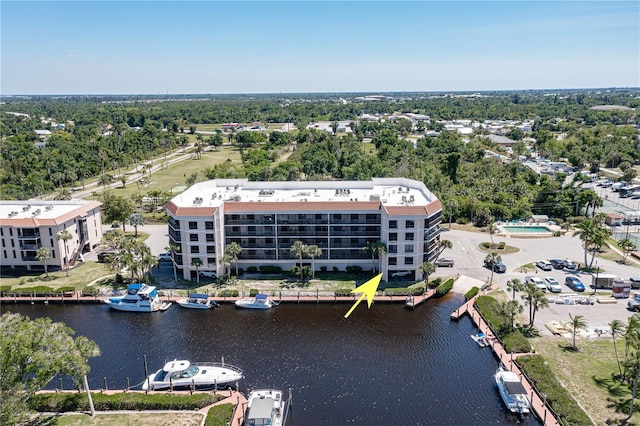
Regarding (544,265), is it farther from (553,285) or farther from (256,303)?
(256,303)

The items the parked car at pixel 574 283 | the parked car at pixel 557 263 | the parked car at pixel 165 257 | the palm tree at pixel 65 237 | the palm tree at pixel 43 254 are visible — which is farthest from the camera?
the parked car at pixel 165 257

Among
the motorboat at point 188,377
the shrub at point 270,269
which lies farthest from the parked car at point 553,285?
the motorboat at point 188,377

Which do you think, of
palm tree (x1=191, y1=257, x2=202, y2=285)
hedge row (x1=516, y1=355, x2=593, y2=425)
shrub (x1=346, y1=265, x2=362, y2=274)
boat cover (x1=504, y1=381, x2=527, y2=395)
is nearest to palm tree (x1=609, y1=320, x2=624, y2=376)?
hedge row (x1=516, y1=355, x2=593, y2=425)

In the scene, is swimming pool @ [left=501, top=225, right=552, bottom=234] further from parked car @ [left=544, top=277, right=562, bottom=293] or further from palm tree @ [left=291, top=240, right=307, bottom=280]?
palm tree @ [left=291, top=240, right=307, bottom=280]

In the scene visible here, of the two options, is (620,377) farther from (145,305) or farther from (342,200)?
(145,305)

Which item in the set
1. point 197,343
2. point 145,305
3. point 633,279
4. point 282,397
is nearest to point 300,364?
point 282,397

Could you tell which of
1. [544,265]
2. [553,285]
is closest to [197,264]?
[553,285]

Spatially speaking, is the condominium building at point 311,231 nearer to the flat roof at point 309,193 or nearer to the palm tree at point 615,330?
the flat roof at point 309,193
